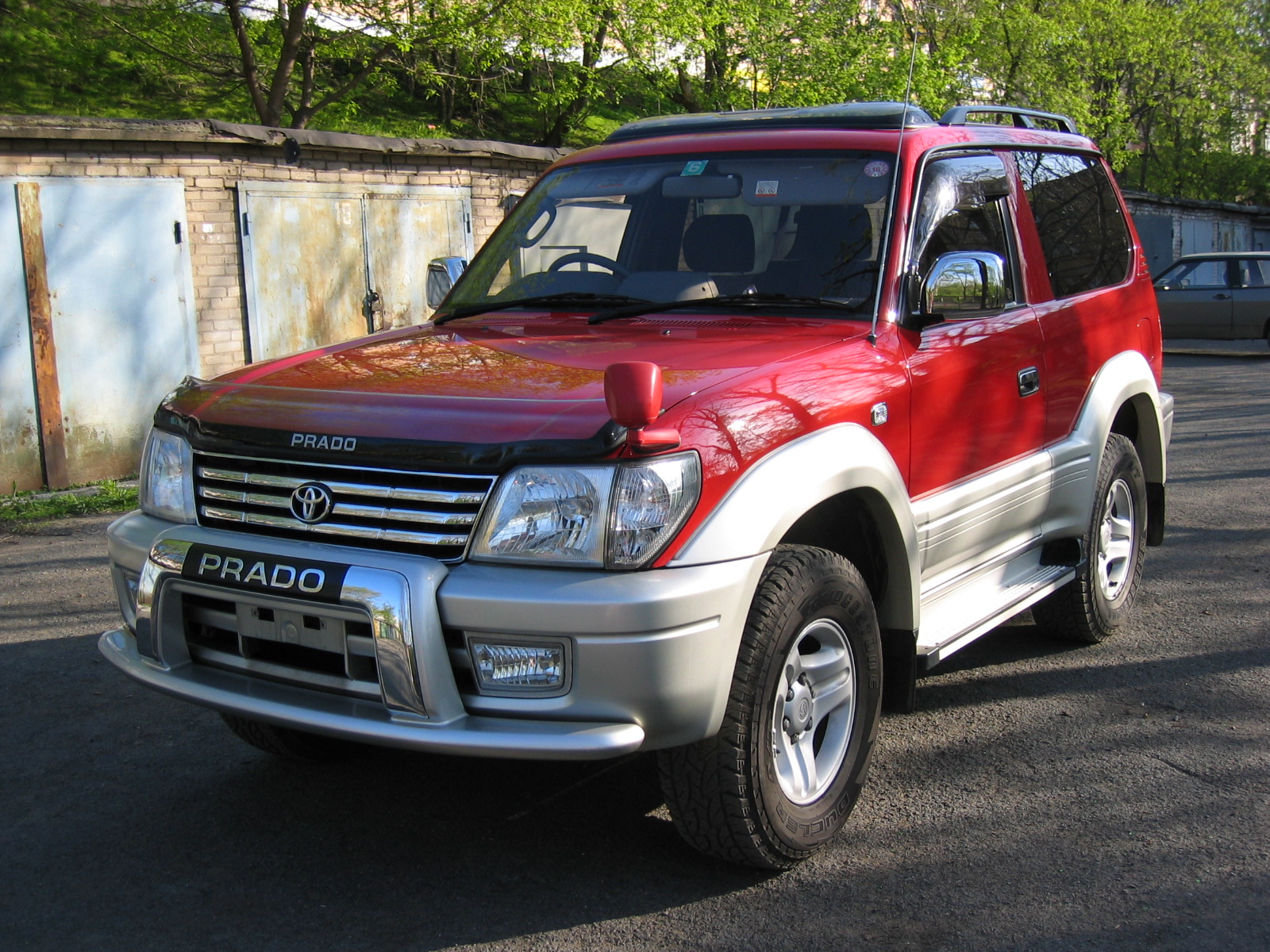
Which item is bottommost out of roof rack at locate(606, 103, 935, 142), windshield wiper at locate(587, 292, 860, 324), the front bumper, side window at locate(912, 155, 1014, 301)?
the front bumper

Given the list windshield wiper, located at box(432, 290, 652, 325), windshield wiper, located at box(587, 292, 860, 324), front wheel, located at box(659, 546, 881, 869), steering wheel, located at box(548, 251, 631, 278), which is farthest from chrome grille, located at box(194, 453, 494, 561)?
steering wheel, located at box(548, 251, 631, 278)

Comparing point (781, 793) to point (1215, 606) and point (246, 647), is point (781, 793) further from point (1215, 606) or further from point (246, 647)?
point (1215, 606)

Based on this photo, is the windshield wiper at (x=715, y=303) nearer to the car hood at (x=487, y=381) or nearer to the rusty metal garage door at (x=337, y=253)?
the car hood at (x=487, y=381)

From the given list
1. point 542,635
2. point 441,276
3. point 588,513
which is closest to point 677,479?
point 588,513

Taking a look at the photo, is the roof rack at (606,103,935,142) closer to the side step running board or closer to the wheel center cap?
the side step running board

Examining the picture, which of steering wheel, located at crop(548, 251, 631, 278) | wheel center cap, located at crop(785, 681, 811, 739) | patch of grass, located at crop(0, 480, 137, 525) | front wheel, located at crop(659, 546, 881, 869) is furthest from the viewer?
patch of grass, located at crop(0, 480, 137, 525)

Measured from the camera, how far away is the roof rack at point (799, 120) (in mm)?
4230

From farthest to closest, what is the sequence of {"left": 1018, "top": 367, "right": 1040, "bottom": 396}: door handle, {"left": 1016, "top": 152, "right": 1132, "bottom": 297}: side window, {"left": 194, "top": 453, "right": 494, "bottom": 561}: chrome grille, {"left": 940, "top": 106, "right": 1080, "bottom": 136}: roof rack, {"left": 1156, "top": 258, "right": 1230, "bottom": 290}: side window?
{"left": 1156, "top": 258, "right": 1230, "bottom": 290}: side window
{"left": 1016, "top": 152, "right": 1132, "bottom": 297}: side window
{"left": 940, "top": 106, "right": 1080, "bottom": 136}: roof rack
{"left": 1018, "top": 367, "right": 1040, "bottom": 396}: door handle
{"left": 194, "top": 453, "right": 494, "bottom": 561}: chrome grille

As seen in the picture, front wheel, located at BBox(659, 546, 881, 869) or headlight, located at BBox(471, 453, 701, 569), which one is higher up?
headlight, located at BBox(471, 453, 701, 569)

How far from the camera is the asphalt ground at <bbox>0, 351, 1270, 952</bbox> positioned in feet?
9.83

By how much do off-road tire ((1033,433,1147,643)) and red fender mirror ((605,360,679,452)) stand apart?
271 centimetres

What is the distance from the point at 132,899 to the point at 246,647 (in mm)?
750

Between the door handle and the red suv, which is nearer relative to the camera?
the red suv

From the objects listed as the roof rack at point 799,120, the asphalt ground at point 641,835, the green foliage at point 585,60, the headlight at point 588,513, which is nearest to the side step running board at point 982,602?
the asphalt ground at point 641,835
